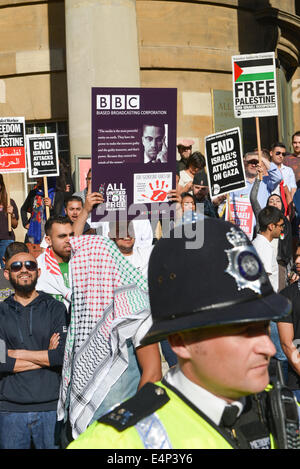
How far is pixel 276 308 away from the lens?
2.16 metres

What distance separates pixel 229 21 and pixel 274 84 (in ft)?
22.3

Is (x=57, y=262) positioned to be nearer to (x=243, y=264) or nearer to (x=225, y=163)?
(x=225, y=163)

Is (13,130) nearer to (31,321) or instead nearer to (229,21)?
(31,321)

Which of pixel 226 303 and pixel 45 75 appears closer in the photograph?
pixel 226 303

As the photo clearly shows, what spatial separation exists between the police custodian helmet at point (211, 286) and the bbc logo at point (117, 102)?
618 cm

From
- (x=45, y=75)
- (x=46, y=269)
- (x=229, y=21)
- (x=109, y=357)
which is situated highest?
(x=229, y=21)

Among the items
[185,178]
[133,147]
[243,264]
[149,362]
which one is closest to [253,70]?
[185,178]

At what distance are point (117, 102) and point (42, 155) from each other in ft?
9.36

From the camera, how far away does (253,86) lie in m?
10.6

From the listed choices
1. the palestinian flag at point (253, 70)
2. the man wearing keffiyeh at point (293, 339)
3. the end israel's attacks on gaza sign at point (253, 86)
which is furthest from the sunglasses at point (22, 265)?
the palestinian flag at point (253, 70)

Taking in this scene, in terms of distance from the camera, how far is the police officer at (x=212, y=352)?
6.84 ft

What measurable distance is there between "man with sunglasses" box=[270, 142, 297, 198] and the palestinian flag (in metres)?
1.12
